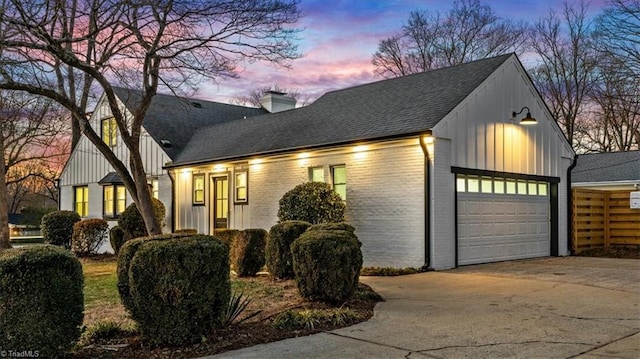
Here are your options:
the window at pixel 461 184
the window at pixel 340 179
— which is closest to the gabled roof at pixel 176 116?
the window at pixel 340 179

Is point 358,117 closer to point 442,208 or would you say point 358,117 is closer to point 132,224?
point 442,208

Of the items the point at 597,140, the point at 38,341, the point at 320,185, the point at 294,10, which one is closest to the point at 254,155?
the point at 320,185

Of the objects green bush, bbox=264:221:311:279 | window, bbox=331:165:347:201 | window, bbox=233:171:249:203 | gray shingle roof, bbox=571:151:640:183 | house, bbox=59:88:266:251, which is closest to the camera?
green bush, bbox=264:221:311:279

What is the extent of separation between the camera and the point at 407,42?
32875 mm

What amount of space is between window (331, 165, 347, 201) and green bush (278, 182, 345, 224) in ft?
1.87

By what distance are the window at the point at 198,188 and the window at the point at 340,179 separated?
5.95m

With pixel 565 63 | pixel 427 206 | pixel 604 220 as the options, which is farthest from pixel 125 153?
pixel 565 63

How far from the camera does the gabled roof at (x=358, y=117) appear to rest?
43.2 feet

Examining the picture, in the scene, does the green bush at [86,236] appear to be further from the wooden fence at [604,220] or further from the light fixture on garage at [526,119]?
the wooden fence at [604,220]

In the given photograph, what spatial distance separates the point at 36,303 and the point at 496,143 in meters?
11.6

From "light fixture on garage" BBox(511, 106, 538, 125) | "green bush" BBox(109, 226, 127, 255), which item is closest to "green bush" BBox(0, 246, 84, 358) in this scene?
"light fixture on garage" BBox(511, 106, 538, 125)

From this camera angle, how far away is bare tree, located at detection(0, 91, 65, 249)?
18234 millimetres

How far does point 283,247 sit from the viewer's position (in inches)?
416

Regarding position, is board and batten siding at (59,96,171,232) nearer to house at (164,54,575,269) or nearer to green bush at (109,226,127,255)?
green bush at (109,226,127,255)
